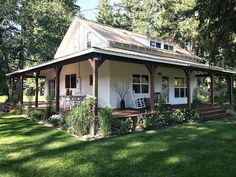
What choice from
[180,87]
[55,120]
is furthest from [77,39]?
[55,120]

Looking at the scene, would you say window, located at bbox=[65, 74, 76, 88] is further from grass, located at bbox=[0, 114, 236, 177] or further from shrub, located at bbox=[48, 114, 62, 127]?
grass, located at bbox=[0, 114, 236, 177]

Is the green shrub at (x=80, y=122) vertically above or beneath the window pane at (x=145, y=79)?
beneath

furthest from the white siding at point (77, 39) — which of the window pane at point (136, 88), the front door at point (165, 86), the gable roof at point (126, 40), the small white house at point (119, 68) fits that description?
the front door at point (165, 86)

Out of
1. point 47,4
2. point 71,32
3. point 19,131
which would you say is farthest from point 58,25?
point 19,131

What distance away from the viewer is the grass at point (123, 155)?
20.7 feet

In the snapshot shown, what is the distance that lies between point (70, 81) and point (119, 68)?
4592 mm

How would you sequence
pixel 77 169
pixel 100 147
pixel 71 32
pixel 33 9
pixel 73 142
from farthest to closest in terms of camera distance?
pixel 33 9 < pixel 71 32 < pixel 73 142 < pixel 100 147 < pixel 77 169

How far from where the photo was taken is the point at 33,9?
93.1 feet

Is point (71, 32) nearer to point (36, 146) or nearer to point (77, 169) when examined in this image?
point (36, 146)

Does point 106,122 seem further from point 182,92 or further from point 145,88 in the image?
point 182,92

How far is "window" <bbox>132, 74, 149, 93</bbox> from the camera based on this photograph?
16.9 metres

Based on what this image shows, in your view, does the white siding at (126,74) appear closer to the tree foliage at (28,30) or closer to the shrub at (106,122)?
the shrub at (106,122)

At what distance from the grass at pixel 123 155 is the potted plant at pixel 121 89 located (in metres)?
5.25

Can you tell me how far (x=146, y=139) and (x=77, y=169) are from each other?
3.57 m
